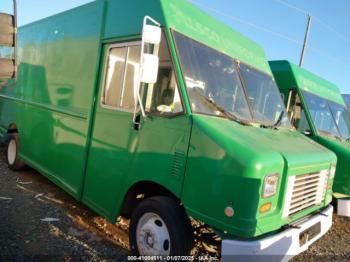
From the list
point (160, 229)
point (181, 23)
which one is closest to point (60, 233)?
point (160, 229)

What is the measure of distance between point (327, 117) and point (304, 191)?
4.06 metres

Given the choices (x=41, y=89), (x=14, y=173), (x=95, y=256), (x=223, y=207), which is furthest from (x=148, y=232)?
(x=14, y=173)

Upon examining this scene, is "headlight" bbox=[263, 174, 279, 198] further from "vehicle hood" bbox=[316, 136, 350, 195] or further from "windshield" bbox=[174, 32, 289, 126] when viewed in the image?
"vehicle hood" bbox=[316, 136, 350, 195]

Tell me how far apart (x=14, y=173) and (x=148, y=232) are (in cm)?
458

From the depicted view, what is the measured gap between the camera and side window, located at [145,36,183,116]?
3393mm

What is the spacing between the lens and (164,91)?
3.50 metres

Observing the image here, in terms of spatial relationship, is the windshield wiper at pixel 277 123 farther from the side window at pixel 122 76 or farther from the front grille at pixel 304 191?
the side window at pixel 122 76

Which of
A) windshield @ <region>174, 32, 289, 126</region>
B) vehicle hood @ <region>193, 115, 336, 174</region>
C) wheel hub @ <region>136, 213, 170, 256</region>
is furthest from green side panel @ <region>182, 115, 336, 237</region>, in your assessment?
wheel hub @ <region>136, 213, 170, 256</region>

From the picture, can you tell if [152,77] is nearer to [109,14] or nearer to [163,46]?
[163,46]

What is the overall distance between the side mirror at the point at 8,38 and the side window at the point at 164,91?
52.6 inches

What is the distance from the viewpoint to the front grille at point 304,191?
10.5 ft

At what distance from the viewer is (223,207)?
2.87 metres

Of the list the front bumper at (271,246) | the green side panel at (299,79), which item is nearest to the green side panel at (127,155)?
the front bumper at (271,246)

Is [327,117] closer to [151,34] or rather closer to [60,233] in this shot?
[151,34]
